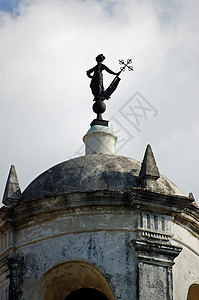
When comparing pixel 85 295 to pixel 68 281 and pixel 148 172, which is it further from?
pixel 148 172

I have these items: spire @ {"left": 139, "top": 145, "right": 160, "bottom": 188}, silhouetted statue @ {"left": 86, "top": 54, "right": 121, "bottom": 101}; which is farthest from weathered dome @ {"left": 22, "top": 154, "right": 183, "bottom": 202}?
silhouetted statue @ {"left": 86, "top": 54, "right": 121, "bottom": 101}

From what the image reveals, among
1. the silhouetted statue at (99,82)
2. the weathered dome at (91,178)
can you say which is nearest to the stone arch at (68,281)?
the weathered dome at (91,178)

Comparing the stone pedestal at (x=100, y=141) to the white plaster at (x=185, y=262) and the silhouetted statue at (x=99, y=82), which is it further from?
the white plaster at (x=185, y=262)

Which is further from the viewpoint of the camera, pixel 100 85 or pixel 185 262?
pixel 100 85

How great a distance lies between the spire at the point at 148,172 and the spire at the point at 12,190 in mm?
2614

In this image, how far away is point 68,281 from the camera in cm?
1745

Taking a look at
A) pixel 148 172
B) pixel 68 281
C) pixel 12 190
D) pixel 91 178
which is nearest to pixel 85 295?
pixel 68 281

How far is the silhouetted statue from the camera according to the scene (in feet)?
64.4

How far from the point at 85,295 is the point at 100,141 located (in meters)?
3.45

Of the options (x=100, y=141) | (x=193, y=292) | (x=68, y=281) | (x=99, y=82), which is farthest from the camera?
(x=99, y=82)

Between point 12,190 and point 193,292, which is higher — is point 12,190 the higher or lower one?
the higher one

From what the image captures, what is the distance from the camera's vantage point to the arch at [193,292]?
58.1 feet

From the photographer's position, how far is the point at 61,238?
56.2 ft

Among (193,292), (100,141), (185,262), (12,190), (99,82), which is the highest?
(99,82)
